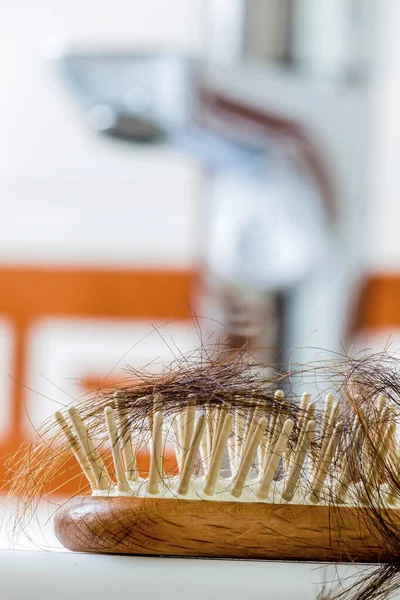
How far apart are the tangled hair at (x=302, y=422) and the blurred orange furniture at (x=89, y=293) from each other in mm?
768

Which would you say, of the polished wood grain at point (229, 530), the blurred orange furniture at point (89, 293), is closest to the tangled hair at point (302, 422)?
the polished wood grain at point (229, 530)

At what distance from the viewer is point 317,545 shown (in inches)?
6.1

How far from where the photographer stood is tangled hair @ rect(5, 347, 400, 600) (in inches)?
6.2

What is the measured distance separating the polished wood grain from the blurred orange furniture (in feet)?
2.61

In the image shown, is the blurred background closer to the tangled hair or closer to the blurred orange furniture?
the tangled hair

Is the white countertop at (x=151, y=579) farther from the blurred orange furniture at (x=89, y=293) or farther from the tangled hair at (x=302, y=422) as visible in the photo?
the blurred orange furniture at (x=89, y=293)

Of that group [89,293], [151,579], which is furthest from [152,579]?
[89,293]

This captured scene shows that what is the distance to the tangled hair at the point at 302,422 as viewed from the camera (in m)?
0.16

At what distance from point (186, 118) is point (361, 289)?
12 centimetres

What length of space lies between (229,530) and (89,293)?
826mm

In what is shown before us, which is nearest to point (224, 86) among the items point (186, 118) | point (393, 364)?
point (186, 118)

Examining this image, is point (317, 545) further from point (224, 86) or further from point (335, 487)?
point (224, 86)

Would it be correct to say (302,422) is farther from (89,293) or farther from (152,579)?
(89,293)

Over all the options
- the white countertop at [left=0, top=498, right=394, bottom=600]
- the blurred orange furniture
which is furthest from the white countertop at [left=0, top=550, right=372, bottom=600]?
the blurred orange furniture
